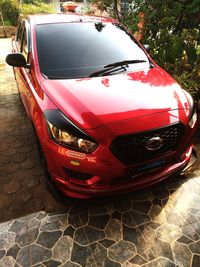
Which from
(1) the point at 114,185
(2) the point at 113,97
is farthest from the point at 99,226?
(2) the point at 113,97

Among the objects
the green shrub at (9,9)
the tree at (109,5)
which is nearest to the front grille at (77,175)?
the tree at (109,5)

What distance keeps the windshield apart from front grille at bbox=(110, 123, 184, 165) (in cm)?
111

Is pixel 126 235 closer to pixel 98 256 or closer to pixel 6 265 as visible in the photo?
pixel 98 256

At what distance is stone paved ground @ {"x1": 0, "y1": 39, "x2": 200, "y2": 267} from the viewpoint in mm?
2391

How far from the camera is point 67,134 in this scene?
2.34 m

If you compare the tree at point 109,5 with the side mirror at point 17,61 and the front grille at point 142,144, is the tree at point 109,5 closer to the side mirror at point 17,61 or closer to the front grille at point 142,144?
the side mirror at point 17,61

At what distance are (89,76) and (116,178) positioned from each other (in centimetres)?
129

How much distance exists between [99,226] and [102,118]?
1167 mm

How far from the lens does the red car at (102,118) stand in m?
2.31

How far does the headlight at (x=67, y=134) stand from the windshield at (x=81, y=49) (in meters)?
0.77

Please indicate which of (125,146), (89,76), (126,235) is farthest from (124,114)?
(126,235)

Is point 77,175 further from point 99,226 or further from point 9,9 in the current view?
point 9,9

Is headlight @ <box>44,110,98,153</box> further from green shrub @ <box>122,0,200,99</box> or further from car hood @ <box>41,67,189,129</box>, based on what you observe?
green shrub @ <box>122,0,200,99</box>

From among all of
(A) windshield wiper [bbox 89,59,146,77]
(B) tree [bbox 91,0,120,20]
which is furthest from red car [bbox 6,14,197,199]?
(B) tree [bbox 91,0,120,20]
